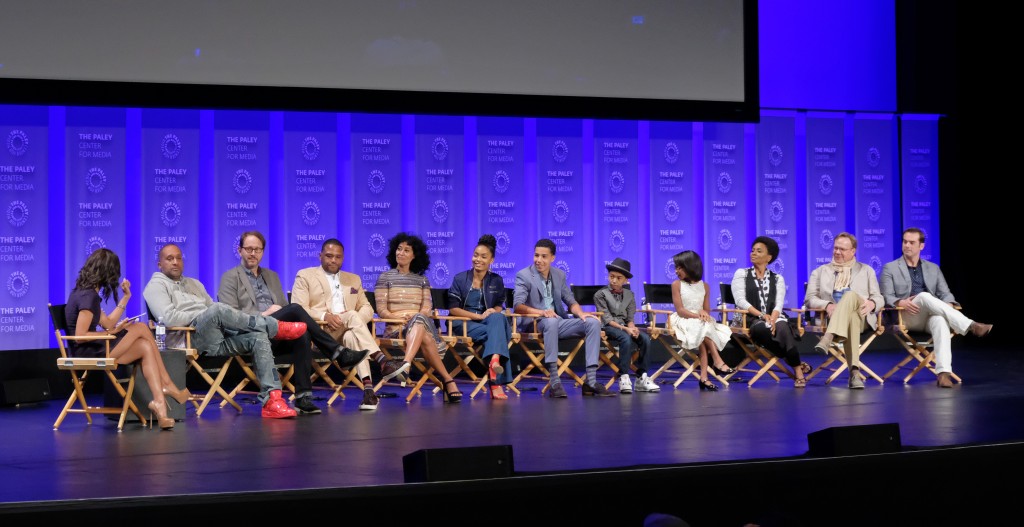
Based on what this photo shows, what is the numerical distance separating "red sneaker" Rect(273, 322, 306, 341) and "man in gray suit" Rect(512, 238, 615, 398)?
5.47ft

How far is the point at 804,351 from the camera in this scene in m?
11.0

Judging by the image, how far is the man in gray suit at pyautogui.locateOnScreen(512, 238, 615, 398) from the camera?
783 cm

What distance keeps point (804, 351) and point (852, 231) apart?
4.65 feet

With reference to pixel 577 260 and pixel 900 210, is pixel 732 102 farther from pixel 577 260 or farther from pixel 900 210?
pixel 900 210

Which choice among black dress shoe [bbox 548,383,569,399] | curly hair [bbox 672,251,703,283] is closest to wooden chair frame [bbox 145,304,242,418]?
black dress shoe [bbox 548,383,569,399]

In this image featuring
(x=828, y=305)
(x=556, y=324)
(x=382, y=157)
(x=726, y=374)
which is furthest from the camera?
(x=382, y=157)

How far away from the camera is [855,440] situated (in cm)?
365

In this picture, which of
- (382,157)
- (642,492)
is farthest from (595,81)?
(642,492)

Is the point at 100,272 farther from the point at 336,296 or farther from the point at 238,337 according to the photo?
the point at 336,296

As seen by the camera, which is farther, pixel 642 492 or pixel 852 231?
pixel 852 231

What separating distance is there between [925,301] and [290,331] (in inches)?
183

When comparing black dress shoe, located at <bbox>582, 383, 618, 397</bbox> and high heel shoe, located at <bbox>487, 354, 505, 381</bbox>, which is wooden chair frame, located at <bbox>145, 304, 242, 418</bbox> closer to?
high heel shoe, located at <bbox>487, 354, 505, 381</bbox>

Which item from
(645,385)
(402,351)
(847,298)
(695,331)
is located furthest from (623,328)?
(847,298)

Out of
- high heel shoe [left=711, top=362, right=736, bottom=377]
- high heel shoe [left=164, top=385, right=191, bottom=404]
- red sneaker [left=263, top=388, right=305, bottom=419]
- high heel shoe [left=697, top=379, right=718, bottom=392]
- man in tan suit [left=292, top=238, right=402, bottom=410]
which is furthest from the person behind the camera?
high heel shoe [left=711, top=362, right=736, bottom=377]
